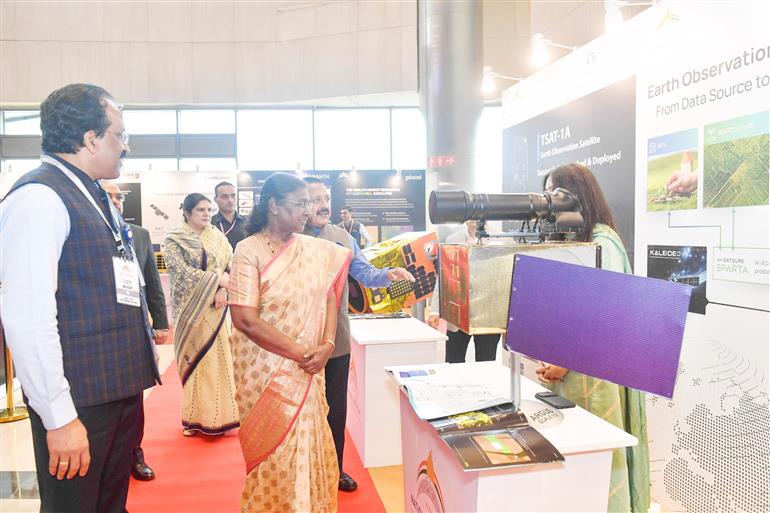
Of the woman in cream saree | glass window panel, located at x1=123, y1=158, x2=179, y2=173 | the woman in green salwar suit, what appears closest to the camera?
the woman in green salwar suit

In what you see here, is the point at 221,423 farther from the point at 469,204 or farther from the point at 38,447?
the point at 469,204

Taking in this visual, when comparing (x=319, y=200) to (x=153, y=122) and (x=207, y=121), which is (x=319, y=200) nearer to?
(x=207, y=121)

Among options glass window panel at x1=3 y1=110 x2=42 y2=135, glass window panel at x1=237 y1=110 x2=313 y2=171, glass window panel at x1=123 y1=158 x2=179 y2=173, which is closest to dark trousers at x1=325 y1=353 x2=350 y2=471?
glass window panel at x1=237 y1=110 x2=313 y2=171

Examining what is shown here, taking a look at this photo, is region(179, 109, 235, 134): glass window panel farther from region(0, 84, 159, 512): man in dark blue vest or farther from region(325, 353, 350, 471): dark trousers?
region(0, 84, 159, 512): man in dark blue vest

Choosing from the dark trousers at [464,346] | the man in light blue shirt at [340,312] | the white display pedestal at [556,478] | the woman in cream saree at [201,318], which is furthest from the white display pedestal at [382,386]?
the white display pedestal at [556,478]

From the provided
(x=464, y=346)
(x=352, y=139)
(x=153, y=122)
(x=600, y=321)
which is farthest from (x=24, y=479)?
(x=352, y=139)

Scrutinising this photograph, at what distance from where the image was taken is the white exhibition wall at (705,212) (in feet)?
6.17

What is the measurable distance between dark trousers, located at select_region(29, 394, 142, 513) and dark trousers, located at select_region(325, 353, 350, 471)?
1.08 m

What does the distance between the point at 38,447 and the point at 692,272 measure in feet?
7.61

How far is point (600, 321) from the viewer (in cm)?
114

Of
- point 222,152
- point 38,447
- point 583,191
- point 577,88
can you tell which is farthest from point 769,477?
point 222,152

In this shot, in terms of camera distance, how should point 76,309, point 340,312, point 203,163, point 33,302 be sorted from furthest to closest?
point 203,163, point 340,312, point 76,309, point 33,302

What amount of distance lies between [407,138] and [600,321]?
846 centimetres

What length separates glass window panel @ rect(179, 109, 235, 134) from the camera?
29.2ft
